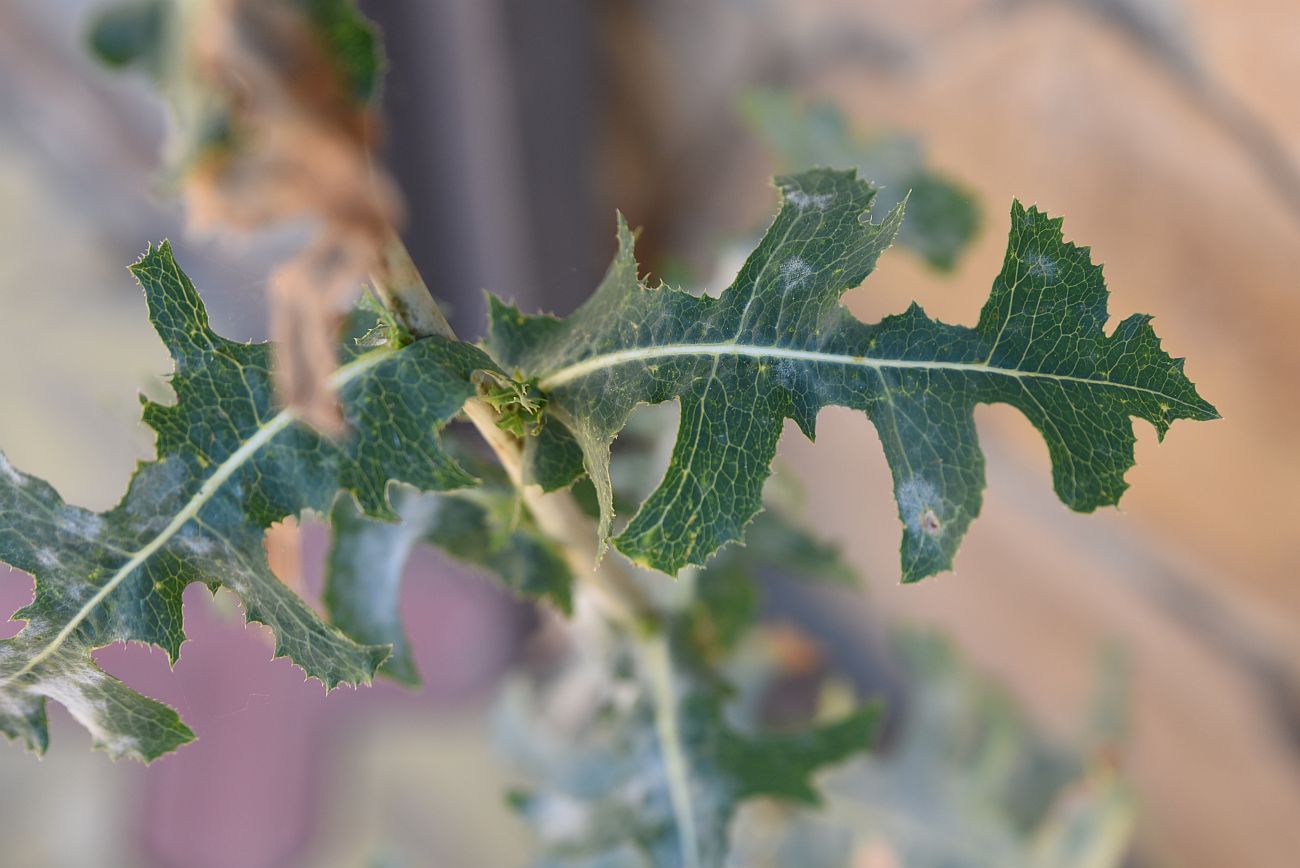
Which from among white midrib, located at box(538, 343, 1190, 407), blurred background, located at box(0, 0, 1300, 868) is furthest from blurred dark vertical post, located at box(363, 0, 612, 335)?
white midrib, located at box(538, 343, 1190, 407)

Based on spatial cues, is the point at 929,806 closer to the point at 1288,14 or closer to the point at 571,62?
the point at 1288,14

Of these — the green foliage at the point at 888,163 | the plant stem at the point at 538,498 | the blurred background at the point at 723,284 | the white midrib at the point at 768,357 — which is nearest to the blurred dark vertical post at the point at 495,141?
the blurred background at the point at 723,284

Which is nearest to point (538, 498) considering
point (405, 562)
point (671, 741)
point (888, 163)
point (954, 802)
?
point (405, 562)

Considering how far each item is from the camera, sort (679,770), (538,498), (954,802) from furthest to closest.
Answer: (954,802), (679,770), (538,498)

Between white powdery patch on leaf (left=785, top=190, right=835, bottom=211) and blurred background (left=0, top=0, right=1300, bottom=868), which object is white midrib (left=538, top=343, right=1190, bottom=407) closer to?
white powdery patch on leaf (left=785, top=190, right=835, bottom=211)

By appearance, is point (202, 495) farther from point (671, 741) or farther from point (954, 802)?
point (954, 802)

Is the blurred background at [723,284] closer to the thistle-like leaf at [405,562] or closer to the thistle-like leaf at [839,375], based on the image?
the thistle-like leaf at [405,562]
